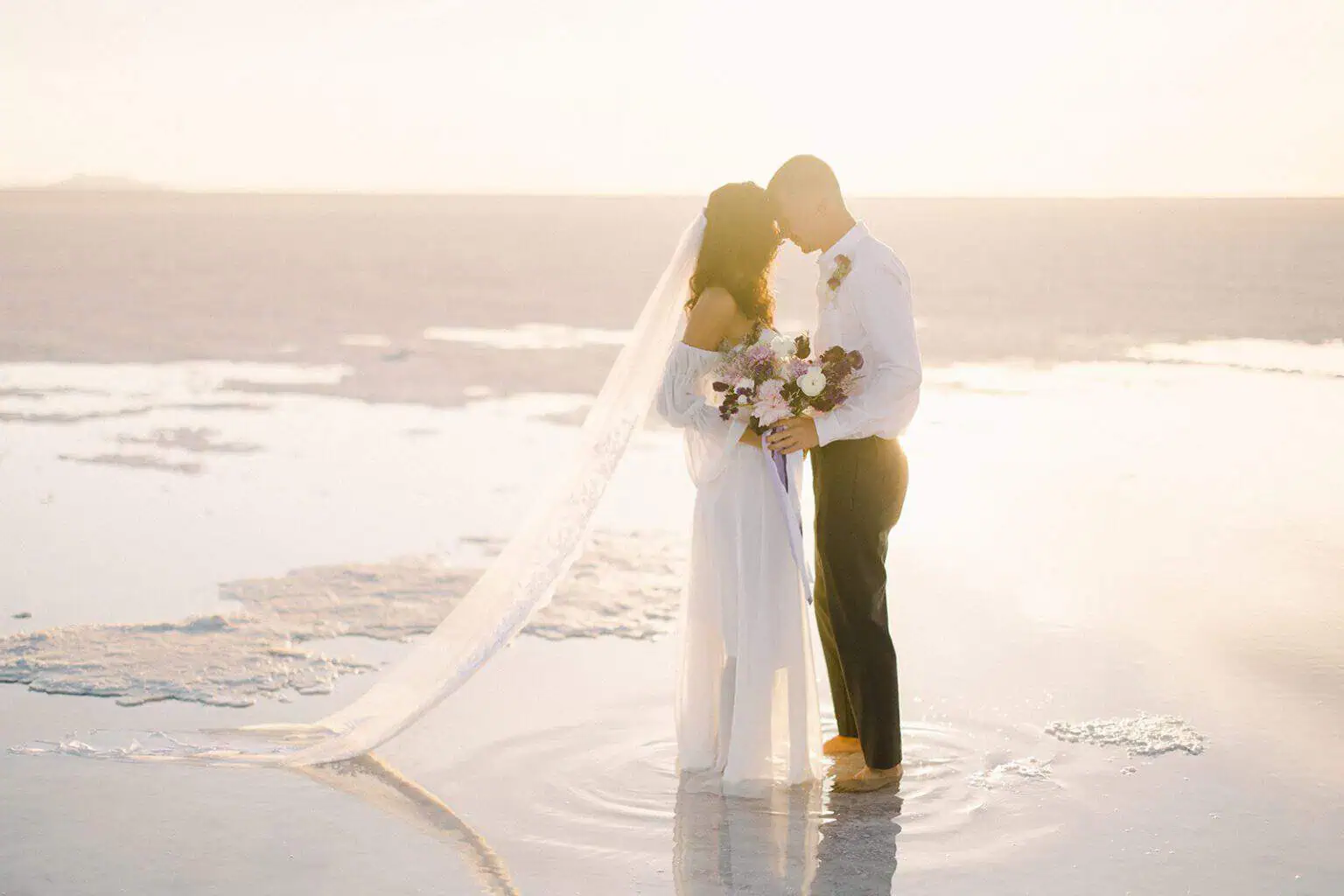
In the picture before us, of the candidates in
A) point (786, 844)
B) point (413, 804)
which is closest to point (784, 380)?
point (786, 844)

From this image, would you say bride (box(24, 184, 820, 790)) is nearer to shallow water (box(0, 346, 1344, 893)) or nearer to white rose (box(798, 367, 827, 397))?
shallow water (box(0, 346, 1344, 893))

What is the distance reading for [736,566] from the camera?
592cm

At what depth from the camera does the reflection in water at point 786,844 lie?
4.99 meters

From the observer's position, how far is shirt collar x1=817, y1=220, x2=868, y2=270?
5.79 m

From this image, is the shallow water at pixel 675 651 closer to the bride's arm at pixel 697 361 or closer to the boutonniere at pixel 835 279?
the bride's arm at pixel 697 361

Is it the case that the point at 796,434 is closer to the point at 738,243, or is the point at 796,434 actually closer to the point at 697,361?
the point at 697,361

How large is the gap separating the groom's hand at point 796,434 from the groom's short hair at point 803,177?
850mm

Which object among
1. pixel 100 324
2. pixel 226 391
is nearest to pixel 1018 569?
pixel 226 391

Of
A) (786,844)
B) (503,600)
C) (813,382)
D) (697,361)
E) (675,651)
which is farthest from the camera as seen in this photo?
(675,651)

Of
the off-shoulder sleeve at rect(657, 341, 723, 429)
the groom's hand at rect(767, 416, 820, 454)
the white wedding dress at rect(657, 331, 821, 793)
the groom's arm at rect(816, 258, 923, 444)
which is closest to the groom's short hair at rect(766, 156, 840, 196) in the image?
the groom's arm at rect(816, 258, 923, 444)

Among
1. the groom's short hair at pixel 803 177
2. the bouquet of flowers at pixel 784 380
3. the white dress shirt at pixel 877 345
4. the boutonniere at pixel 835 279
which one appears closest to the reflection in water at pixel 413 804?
the bouquet of flowers at pixel 784 380

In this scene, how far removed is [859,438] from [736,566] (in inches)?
26.2

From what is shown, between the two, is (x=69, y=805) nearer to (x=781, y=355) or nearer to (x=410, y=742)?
(x=410, y=742)

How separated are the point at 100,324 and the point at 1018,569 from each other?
20.9 m
